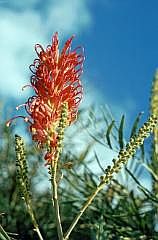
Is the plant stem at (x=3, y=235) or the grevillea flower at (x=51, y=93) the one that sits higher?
the grevillea flower at (x=51, y=93)

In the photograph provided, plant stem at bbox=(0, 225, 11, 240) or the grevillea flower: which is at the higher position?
the grevillea flower

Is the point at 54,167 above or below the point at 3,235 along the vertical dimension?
above

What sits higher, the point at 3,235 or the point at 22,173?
the point at 22,173

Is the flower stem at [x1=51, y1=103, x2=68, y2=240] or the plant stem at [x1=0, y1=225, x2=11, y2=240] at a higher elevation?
the flower stem at [x1=51, y1=103, x2=68, y2=240]

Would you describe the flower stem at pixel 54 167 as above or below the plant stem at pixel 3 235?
above

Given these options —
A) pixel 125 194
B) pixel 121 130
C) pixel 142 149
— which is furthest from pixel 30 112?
pixel 125 194

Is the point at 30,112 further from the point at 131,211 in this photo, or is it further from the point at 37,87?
the point at 131,211

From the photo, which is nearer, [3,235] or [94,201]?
[3,235]

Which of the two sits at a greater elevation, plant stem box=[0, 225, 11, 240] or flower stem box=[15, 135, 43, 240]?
flower stem box=[15, 135, 43, 240]
